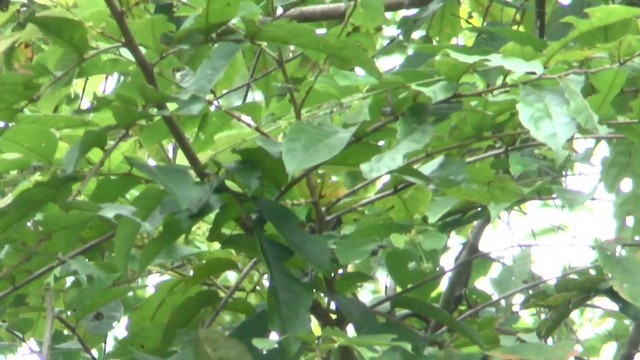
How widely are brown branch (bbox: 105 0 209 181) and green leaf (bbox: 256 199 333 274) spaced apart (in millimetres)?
76

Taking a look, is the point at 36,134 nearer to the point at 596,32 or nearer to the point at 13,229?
the point at 13,229

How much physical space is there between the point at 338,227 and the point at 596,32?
1.42 feet

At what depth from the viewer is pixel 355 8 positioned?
1262 mm

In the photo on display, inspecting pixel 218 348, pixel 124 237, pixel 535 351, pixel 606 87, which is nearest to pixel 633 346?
pixel 535 351

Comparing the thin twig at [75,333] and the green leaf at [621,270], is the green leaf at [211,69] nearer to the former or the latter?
the green leaf at [621,270]

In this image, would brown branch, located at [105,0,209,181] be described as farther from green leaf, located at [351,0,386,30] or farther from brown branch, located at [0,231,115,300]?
green leaf, located at [351,0,386,30]

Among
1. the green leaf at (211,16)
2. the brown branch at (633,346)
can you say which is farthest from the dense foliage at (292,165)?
the brown branch at (633,346)

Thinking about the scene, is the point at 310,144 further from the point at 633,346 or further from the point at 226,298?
the point at 633,346

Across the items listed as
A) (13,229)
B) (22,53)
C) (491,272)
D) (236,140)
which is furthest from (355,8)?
(491,272)

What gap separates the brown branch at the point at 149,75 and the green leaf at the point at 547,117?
34 cm

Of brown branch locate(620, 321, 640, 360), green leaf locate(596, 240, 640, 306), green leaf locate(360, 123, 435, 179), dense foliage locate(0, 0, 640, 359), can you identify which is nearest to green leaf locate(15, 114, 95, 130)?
dense foliage locate(0, 0, 640, 359)

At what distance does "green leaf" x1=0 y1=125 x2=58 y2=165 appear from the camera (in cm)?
115

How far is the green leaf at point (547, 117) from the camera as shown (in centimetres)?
100

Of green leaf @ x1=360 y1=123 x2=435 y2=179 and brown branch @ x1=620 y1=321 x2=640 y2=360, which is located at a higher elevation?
green leaf @ x1=360 y1=123 x2=435 y2=179
